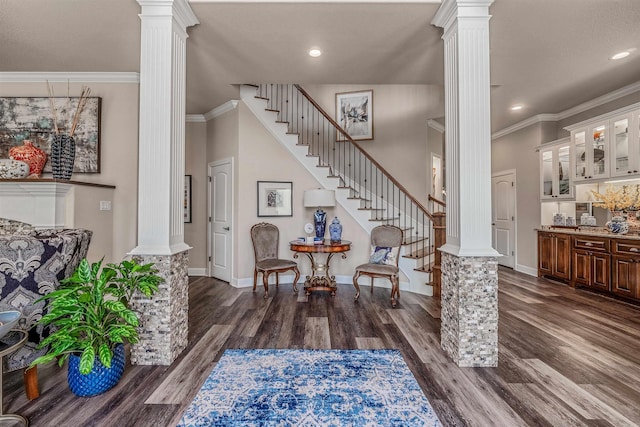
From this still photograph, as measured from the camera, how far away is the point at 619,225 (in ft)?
13.5

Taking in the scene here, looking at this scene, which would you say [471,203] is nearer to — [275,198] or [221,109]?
[275,198]

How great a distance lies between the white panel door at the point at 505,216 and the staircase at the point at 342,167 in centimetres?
166

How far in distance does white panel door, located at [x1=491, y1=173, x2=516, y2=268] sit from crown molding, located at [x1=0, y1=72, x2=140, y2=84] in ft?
22.3

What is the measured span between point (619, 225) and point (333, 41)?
4.41 meters

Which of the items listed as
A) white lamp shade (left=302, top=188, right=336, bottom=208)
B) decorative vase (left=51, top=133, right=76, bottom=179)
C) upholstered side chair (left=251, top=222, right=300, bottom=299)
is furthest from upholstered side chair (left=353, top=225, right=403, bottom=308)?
decorative vase (left=51, top=133, right=76, bottom=179)

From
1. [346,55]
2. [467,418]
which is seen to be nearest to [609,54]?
[346,55]

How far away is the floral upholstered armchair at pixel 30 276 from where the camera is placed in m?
1.91

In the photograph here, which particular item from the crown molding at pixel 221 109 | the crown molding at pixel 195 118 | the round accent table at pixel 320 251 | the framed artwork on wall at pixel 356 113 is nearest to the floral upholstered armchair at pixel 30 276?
the round accent table at pixel 320 251

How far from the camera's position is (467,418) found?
1787 mm

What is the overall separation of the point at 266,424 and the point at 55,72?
4689mm

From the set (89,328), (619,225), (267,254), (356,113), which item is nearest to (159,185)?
(89,328)

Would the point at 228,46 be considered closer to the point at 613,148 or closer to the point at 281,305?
the point at 281,305

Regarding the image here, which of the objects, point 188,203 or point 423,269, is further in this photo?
point 188,203

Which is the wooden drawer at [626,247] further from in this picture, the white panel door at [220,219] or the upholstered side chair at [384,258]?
the white panel door at [220,219]
